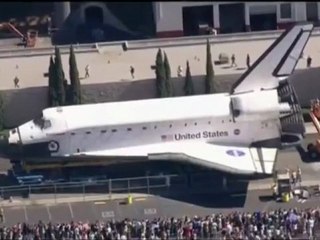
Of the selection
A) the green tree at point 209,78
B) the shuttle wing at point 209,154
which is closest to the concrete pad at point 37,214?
the shuttle wing at point 209,154

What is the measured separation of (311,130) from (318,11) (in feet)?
93.7

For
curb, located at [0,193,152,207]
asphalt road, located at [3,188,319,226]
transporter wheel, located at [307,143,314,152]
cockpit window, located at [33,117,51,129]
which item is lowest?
asphalt road, located at [3,188,319,226]

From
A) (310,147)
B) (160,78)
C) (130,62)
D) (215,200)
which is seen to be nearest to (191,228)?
(215,200)

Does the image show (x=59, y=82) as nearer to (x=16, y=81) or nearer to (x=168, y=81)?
(x=16, y=81)

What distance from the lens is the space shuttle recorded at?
335ft

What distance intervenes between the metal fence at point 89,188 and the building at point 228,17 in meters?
35.7

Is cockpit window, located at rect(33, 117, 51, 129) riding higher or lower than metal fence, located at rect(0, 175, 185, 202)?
higher

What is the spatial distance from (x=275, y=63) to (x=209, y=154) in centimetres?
893

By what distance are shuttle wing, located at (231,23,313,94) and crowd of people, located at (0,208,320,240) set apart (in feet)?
53.5

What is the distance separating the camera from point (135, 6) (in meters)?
140

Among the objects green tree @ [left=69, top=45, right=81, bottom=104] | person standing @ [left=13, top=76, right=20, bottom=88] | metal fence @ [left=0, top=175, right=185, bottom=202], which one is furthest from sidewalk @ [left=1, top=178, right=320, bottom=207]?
person standing @ [left=13, top=76, right=20, bottom=88]

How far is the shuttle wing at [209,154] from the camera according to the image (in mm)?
100562

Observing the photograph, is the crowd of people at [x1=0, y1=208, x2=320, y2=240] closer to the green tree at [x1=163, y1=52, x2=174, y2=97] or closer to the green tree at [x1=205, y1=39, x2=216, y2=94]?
the green tree at [x1=205, y1=39, x2=216, y2=94]

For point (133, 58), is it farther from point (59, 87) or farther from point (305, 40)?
point (305, 40)
